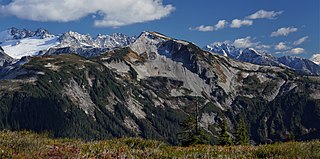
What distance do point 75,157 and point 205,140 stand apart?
145 feet

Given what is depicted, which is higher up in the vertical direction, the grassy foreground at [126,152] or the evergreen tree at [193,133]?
the grassy foreground at [126,152]

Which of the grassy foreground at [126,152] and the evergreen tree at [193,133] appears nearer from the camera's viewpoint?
the grassy foreground at [126,152]

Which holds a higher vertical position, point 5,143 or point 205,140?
point 5,143

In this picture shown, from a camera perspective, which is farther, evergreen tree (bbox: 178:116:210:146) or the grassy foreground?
evergreen tree (bbox: 178:116:210:146)

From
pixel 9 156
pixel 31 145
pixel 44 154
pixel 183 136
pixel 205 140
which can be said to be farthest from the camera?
pixel 183 136

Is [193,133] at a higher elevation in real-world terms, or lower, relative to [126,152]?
lower

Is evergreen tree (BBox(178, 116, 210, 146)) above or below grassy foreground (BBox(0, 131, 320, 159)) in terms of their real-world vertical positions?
below

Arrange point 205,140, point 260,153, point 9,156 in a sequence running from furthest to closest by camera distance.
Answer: point 205,140 < point 260,153 < point 9,156

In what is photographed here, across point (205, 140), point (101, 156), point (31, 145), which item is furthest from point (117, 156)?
point (205, 140)

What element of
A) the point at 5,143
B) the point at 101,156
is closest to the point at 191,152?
the point at 101,156

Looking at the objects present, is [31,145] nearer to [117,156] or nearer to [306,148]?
[117,156]

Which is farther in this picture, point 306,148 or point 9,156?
point 306,148

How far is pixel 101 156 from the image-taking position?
33.4 ft

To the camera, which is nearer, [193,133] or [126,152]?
[126,152]
